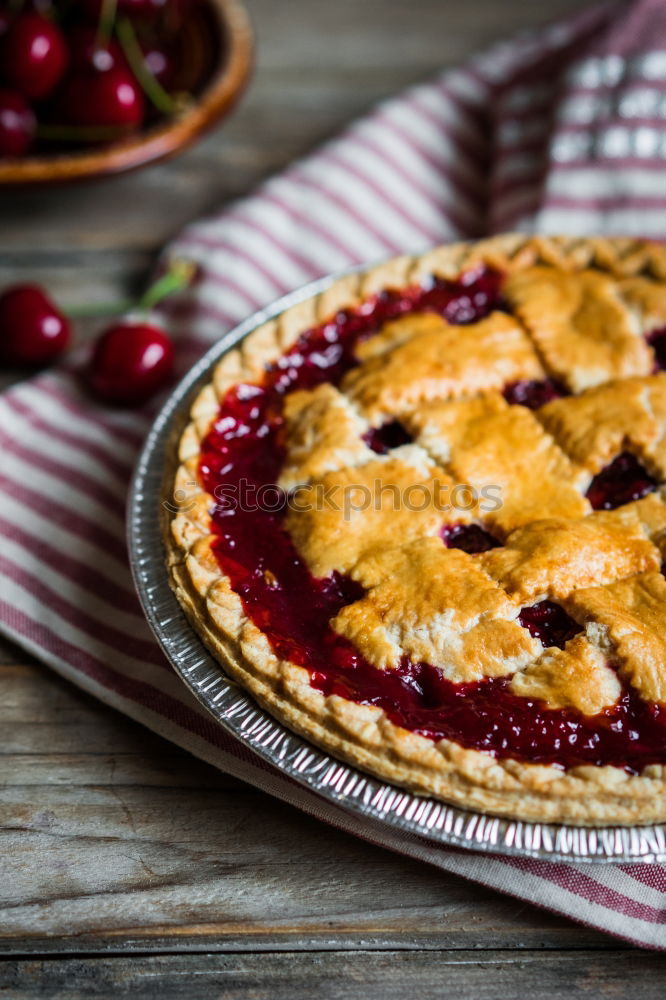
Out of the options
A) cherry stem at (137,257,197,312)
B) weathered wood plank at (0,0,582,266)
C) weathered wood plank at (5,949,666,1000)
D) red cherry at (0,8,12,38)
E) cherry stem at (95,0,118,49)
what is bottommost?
weathered wood plank at (5,949,666,1000)

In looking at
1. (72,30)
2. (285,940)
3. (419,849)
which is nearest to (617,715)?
(419,849)

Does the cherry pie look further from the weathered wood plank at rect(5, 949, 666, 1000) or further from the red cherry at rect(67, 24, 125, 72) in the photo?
the red cherry at rect(67, 24, 125, 72)

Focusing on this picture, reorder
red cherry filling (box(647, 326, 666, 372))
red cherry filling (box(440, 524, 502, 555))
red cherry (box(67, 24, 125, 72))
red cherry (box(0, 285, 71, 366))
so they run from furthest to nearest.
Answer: red cherry (box(67, 24, 125, 72))
red cherry (box(0, 285, 71, 366))
red cherry filling (box(647, 326, 666, 372))
red cherry filling (box(440, 524, 502, 555))

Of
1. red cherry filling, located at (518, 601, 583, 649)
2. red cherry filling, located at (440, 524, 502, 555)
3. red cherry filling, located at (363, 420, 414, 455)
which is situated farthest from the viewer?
red cherry filling, located at (363, 420, 414, 455)

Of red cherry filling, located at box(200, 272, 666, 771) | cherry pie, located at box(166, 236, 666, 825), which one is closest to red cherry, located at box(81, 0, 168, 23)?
cherry pie, located at box(166, 236, 666, 825)

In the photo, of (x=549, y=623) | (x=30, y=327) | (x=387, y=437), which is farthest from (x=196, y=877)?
(x=30, y=327)

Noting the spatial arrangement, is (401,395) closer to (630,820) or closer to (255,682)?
(255,682)

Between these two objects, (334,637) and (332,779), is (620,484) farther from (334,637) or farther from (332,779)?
(332,779)
